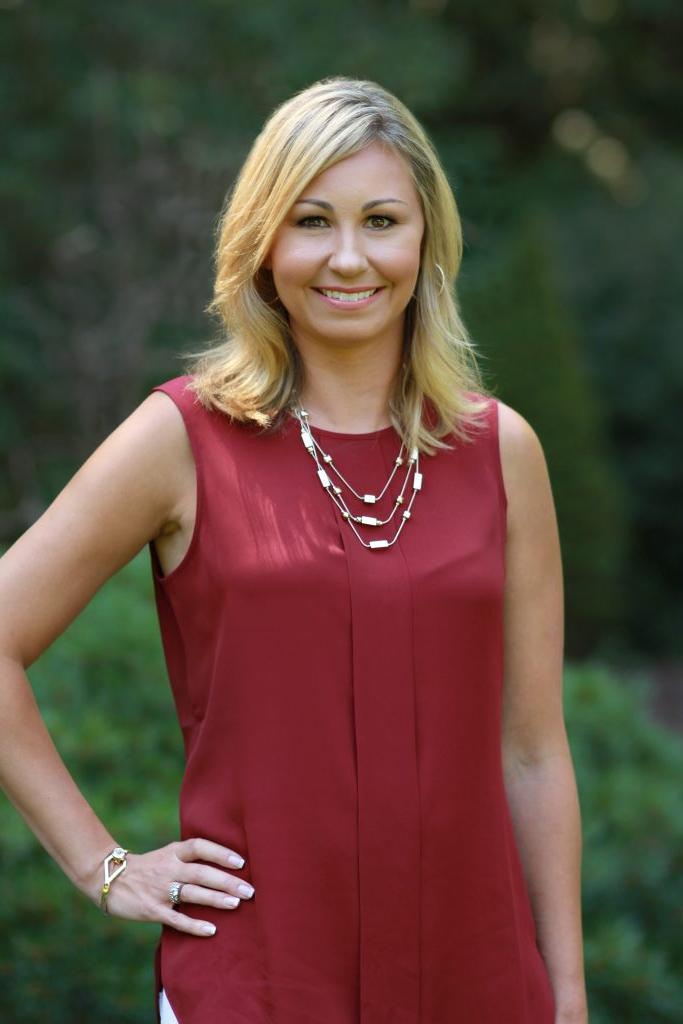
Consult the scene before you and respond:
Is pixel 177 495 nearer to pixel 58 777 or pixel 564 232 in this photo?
pixel 58 777

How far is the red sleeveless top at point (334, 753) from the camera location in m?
2.25

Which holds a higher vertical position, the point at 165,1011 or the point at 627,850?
the point at 165,1011

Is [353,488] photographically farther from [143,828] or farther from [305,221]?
[143,828]

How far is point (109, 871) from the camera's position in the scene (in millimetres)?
2385

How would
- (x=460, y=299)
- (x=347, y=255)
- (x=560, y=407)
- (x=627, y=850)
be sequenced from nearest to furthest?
1. (x=347, y=255)
2. (x=627, y=850)
3. (x=460, y=299)
4. (x=560, y=407)

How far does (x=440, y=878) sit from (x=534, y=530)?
1.96ft

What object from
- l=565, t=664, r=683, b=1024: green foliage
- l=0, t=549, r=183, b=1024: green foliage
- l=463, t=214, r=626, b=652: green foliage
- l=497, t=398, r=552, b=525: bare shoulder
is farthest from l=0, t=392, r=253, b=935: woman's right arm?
l=463, t=214, r=626, b=652: green foliage

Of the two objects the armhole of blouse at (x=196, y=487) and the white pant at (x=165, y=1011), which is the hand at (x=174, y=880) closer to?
the white pant at (x=165, y=1011)

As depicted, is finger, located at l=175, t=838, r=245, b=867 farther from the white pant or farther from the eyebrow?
the eyebrow

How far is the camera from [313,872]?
2242 mm

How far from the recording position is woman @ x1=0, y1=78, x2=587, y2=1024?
225cm

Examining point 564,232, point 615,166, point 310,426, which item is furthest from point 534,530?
point 615,166

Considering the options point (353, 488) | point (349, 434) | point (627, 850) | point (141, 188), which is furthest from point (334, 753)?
point (141, 188)

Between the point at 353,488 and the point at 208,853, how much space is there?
24.1 inches
